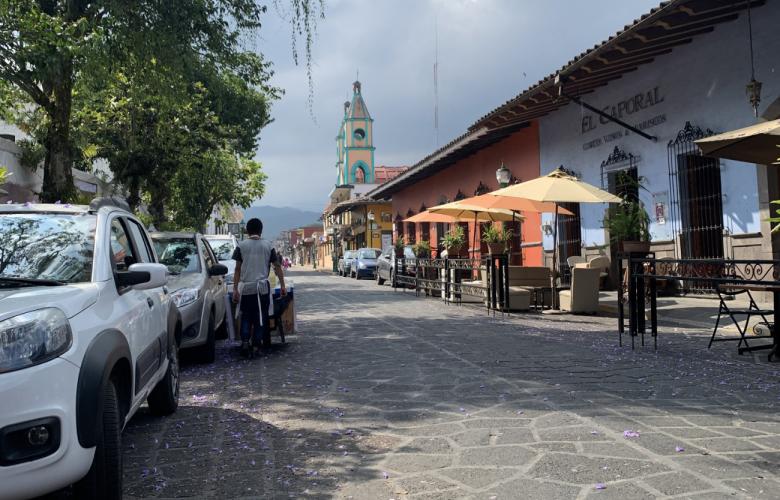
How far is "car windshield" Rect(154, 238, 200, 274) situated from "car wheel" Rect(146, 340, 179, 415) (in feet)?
10.2

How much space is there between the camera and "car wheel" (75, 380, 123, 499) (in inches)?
110

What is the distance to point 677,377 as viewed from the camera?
5.96 metres

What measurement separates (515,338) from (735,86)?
6.29 meters

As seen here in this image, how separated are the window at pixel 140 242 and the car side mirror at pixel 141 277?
87 cm

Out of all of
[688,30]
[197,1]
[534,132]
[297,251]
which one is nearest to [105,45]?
[197,1]

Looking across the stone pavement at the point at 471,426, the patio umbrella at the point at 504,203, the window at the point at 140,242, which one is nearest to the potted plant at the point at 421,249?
the patio umbrella at the point at 504,203

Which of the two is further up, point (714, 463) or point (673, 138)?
point (673, 138)

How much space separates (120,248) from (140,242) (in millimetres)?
604

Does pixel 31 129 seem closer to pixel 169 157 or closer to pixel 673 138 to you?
pixel 169 157

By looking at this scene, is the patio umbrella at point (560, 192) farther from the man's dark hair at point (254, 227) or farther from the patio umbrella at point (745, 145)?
the man's dark hair at point (254, 227)

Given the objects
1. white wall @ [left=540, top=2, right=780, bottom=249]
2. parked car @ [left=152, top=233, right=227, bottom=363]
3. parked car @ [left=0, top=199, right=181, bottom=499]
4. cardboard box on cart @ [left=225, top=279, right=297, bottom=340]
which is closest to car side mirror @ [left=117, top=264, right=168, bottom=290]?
parked car @ [left=0, top=199, right=181, bottom=499]

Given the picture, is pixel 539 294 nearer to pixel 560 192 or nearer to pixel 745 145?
pixel 560 192

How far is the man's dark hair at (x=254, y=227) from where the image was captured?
7.70 metres

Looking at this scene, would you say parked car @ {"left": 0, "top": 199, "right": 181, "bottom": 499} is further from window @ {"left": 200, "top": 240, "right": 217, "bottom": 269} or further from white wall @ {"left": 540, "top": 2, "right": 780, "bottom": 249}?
white wall @ {"left": 540, "top": 2, "right": 780, "bottom": 249}
